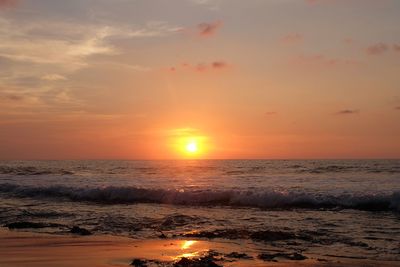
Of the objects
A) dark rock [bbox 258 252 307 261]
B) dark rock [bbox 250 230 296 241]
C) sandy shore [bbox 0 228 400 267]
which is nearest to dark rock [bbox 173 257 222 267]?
sandy shore [bbox 0 228 400 267]

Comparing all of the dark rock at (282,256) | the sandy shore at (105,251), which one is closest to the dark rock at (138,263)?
the sandy shore at (105,251)

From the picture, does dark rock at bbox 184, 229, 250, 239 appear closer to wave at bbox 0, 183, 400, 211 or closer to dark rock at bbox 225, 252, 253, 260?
dark rock at bbox 225, 252, 253, 260

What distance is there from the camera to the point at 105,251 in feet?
34.2

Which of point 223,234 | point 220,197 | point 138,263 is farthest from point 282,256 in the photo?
point 220,197

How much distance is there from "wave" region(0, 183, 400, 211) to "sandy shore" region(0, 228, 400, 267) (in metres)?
10.4

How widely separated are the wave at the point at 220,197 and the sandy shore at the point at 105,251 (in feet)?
34.2

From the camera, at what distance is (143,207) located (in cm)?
2130

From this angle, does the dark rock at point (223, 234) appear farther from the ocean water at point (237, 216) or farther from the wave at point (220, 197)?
the wave at point (220, 197)

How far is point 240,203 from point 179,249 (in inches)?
A: 459

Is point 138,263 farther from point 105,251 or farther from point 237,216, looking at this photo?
point 237,216

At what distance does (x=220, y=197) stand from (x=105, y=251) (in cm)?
1345

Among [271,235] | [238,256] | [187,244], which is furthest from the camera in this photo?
[271,235]

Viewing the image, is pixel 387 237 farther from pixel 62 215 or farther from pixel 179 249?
pixel 62 215

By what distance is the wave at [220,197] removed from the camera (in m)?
20.3
